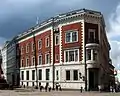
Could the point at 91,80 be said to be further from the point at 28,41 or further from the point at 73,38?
the point at 28,41

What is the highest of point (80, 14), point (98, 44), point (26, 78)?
point (80, 14)

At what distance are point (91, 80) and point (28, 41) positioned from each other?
111ft

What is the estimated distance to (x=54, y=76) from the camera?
272 ft

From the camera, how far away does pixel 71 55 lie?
77688 millimetres

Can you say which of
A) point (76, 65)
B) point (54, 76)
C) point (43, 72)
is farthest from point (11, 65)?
point (76, 65)

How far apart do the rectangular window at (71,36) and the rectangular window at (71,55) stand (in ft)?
7.56

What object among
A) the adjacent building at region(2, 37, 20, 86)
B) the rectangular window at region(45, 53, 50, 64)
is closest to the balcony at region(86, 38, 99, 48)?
the rectangular window at region(45, 53, 50, 64)

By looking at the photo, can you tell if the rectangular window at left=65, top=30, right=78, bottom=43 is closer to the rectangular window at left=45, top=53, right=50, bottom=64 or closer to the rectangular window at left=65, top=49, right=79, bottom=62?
the rectangular window at left=65, top=49, right=79, bottom=62

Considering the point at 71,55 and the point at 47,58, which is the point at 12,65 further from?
the point at 71,55

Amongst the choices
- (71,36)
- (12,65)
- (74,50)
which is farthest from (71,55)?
(12,65)

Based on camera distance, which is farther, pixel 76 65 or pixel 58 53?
pixel 58 53

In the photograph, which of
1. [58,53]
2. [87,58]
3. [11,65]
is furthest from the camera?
[11,65]

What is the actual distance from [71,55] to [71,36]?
4231 millimetres

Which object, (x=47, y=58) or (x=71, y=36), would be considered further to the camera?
(x=47, y=58)
